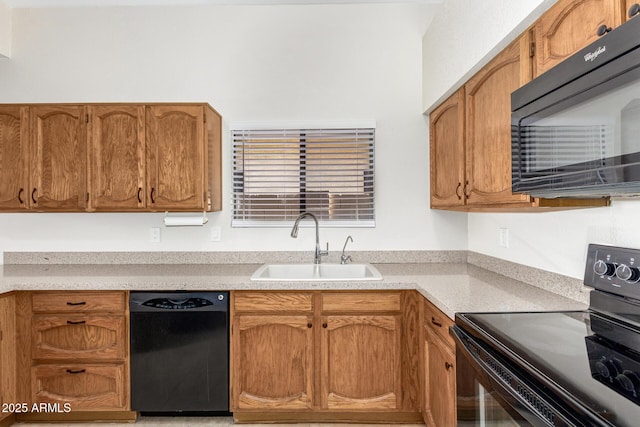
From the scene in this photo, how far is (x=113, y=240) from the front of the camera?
9.64 ft

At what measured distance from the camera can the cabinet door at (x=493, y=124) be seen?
65.2 inches

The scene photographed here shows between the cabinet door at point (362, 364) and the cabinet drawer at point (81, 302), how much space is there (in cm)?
121

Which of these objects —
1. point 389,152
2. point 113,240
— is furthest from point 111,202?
point 389,152

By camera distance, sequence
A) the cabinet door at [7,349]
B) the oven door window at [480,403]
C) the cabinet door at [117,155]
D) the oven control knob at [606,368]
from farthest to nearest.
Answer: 1. the cabinet door at [117,155]
2. the cabinet door at [7,349]
3. the oven door window at [480,403]
4. the oven control knob at [606,368]

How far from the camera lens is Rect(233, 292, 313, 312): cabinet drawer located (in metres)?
2.33

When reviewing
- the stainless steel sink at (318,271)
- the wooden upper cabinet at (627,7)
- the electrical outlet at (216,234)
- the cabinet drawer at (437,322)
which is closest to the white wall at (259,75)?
the electrical outlet at (216,234)

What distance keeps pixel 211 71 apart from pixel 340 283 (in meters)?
1.82

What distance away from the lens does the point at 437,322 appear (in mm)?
1952

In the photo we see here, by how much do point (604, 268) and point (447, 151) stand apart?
1.22m

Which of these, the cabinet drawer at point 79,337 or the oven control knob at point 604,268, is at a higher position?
the oven control knob at point 604,268

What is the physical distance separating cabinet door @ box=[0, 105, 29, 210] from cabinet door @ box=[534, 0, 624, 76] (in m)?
2.88

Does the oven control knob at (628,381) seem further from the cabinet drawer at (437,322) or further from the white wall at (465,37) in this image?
the white wall at (465,37)

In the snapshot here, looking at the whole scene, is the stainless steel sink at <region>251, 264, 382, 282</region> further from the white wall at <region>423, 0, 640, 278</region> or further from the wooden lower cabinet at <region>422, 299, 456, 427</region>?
the white wall at <region>423, 0, 640, 278</region>

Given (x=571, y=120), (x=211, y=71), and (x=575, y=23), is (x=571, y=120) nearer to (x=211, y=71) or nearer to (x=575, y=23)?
(x=575, y=23)
